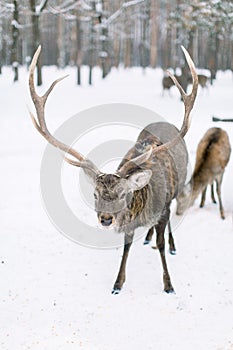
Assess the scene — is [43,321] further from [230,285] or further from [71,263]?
[230,285]

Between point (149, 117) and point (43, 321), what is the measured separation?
27.9ft

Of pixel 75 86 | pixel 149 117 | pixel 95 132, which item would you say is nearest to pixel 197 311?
pixel 95 132

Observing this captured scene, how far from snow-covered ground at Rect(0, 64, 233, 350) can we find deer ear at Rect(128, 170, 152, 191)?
1.07 metres

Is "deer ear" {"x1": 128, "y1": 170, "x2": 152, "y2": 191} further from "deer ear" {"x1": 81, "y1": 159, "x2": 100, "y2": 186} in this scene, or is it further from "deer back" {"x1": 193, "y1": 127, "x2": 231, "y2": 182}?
"deer back" {"x1": 193, "y1": 127, "x2": 231, "y2": 182}

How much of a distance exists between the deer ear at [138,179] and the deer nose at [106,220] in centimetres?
35

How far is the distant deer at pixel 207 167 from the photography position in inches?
206

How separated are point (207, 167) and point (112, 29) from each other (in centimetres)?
3499

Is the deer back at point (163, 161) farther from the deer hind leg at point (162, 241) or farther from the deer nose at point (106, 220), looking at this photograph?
the deer nose at point (106, 220)

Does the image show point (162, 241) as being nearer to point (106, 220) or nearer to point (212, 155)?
point (106, 220)

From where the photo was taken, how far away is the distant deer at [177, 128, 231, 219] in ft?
17.1

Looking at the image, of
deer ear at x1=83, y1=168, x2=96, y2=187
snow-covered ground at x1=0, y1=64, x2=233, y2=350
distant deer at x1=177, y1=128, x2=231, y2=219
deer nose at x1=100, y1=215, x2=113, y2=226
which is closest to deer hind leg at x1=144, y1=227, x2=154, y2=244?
snow-covered ground at x1=0, y1=64, x2=233, y2=350

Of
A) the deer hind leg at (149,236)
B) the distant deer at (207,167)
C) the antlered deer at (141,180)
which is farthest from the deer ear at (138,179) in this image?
the distant deer at (207,167)

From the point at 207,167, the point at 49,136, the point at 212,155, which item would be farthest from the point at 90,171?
the point at 212,155

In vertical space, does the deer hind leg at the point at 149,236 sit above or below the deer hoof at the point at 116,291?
above
